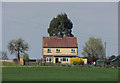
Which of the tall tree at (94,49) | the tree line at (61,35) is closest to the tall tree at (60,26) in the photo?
the tree line at (61,35)

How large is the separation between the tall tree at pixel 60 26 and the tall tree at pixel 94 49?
933cm

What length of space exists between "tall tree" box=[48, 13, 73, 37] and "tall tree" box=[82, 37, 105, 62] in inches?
367

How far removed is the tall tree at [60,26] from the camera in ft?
350

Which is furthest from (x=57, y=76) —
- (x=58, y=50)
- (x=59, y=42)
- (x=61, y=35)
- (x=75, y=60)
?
(x=61, y=35)

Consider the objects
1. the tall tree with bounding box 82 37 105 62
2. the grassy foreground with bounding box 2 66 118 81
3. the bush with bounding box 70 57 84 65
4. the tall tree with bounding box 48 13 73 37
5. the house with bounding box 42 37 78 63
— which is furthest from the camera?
the tall tree with bounding box 48 13 73 37

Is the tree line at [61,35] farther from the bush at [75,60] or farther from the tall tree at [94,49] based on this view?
the bush at [75,60]

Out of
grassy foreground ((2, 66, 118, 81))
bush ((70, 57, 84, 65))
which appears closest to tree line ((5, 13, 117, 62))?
bush ((70, 57, 84, 65))

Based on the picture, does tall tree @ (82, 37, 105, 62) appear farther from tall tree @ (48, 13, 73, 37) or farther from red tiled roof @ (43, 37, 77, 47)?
red tiled roof @ (43, 37, 77, 47)

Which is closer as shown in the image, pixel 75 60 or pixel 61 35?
pixel 75 60

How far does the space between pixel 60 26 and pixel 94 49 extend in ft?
49.1

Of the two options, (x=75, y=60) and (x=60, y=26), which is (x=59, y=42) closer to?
(x=75, y=60)

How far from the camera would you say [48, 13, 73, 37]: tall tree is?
10681 cm

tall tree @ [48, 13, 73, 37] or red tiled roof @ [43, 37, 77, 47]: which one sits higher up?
tall tree @ [48, 13, 73, 37]

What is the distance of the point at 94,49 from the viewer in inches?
3922
